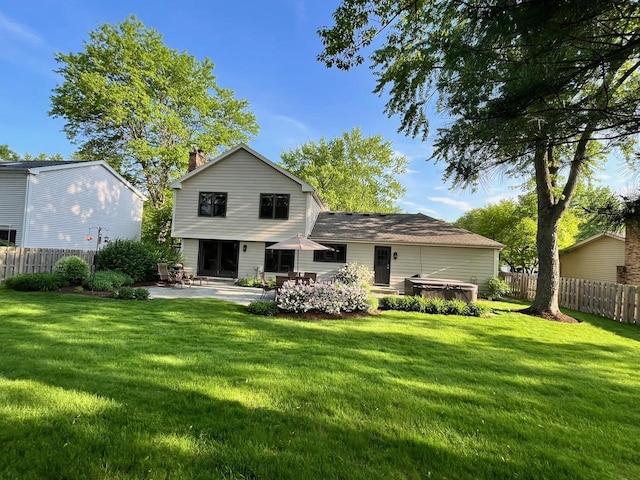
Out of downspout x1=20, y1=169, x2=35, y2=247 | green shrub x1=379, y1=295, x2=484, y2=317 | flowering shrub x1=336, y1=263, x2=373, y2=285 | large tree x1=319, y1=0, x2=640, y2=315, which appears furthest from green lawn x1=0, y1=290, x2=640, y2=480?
downspout x1=20, y1=169, x2=35, y2=247

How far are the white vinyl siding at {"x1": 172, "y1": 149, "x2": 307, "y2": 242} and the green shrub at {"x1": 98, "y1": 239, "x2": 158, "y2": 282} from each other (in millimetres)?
3278

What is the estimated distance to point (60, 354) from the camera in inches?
194

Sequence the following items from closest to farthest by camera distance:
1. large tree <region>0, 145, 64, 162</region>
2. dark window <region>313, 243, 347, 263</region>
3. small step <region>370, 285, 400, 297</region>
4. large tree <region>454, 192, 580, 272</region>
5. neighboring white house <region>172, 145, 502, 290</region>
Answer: small step <region>370, 285, 400, 297</region> → neighboring white house <region>172, 145, 502, 290</region> → dark window <region>313, 243, 347, 263</region> → large tree <region>454, 192, 580, 272</region> → large tree <region>0, 145, 64, 162</region>

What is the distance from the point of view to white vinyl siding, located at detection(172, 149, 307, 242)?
18.4m

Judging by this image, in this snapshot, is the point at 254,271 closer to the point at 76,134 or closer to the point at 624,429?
the point at 624,429

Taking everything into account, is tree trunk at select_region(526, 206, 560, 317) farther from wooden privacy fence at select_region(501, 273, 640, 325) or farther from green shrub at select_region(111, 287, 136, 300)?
green shrub at select_region(111, 287, 136, 300)

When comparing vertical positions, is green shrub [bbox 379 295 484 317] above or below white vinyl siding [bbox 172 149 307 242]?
below

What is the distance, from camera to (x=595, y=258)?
21.7 meters

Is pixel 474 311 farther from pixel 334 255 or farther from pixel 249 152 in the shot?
pixel 249 152

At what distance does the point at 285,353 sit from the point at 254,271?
43.5 ft

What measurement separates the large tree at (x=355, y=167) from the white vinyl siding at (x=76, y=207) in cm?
1909

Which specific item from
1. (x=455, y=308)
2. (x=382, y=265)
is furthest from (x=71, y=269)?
(x=382, y=265)

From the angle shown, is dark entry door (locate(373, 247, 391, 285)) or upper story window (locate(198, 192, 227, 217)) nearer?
dark entry door (locate(373, 247, 391, 285))

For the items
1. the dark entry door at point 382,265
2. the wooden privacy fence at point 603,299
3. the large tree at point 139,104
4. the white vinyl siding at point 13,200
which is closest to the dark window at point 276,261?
the dark entry door at point 382,265
